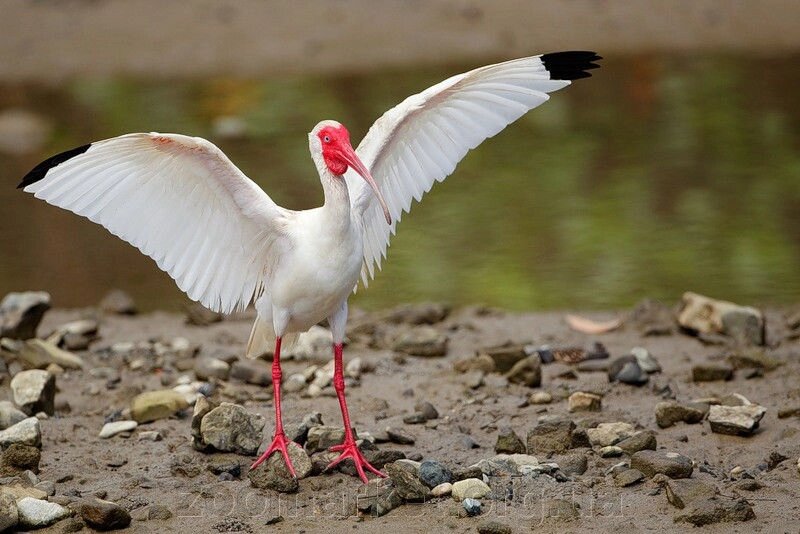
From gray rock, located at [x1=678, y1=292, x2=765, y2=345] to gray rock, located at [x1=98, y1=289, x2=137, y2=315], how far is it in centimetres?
418

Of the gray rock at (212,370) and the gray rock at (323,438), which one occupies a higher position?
the gray rock at (212,370)

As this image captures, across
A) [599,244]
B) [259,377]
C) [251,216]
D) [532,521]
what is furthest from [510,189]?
[532,521]

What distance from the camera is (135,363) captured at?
877 centimetres

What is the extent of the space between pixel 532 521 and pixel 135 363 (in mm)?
3623

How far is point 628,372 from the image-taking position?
7.95 metres

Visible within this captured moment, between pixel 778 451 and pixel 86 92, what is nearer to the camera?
pixel 778 451

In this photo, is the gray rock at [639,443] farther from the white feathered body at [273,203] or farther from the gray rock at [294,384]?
the gray rock at [294,384]

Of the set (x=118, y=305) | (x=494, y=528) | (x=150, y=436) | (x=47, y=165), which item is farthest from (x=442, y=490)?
(x=118, y=305)

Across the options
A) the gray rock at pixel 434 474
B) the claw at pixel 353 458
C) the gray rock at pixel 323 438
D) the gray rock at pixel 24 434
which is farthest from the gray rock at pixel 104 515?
the gray rock at pixel 434 474

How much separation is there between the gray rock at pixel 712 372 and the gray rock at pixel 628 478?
1641mm

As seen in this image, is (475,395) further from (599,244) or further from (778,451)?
(599,244)

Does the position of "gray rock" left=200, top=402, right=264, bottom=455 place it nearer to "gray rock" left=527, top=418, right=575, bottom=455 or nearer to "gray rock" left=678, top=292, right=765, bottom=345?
"gray rock" left=527, top=418, right=575, bottom=455

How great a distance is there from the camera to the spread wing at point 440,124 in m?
7.29

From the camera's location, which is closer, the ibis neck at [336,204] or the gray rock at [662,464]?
the gray rock at [662,464]
